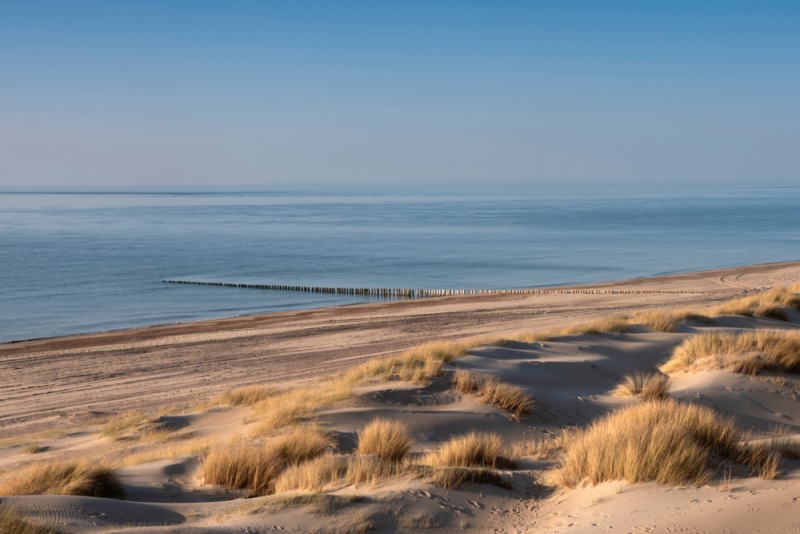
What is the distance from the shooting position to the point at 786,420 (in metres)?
12.0

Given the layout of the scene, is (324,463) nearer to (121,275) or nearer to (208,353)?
(208,353)

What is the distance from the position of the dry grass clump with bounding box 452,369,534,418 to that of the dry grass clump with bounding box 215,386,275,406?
3399 mm

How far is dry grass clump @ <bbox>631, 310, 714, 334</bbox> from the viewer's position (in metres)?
18.2

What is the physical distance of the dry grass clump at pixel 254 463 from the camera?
7.71 metres

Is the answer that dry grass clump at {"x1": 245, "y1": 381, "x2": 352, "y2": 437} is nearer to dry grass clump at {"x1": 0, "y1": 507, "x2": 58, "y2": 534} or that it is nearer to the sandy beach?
the sandy beach

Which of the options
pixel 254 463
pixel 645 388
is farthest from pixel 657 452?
pixel 645 388

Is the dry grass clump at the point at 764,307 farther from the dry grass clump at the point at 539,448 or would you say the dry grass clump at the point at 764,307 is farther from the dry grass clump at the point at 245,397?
the dry grass clump at the point at 539,448

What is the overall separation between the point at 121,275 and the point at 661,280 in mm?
28254

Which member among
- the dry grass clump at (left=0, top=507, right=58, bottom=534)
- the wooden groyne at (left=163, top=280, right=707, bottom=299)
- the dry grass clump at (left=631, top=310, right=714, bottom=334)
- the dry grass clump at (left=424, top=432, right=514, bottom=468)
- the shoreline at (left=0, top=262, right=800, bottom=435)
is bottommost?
the shoreline at (left=0, top=262, right=800, bottom=435)

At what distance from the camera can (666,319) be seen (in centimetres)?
1867

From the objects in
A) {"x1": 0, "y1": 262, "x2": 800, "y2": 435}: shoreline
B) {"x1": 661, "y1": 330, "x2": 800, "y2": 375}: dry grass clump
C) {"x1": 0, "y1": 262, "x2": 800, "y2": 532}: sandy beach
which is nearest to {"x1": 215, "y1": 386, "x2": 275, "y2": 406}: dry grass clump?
{"x1": 0, "y1": 262, "x2": 800, "y2": 532}: sandy beach

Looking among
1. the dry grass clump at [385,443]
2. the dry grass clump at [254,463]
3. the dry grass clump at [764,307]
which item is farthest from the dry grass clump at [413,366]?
the dry grass clump at [764,307]

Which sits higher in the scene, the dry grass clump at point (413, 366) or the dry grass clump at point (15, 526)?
the dry grass clump at point (15, 526)

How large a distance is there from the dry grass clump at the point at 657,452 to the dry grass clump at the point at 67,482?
405 cm
